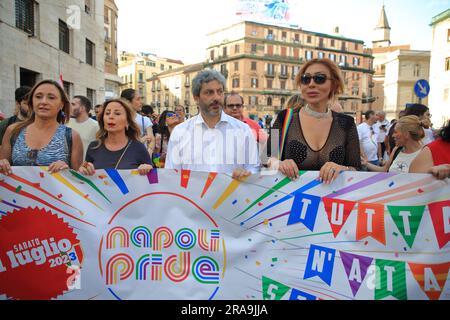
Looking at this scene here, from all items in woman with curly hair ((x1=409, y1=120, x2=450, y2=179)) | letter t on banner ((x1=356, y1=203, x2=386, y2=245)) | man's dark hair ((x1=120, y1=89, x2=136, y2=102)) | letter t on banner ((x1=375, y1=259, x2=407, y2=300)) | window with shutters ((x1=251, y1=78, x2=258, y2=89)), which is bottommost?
letter t on banner ((x1=375, y1=259, x2=407, y2=300))

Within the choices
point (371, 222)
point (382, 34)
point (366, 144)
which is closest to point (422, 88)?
point (366, 144)

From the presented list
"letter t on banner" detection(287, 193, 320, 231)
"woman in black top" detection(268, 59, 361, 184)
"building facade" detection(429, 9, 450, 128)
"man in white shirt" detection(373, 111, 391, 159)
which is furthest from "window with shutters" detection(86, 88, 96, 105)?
"building facade" detection(429, 9, 450, 128)

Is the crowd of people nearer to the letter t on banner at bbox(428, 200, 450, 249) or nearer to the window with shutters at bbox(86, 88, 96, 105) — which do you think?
the letter t on banner at bbox(428, 200, 450, 249)

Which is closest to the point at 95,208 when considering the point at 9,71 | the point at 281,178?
the point at 281,178

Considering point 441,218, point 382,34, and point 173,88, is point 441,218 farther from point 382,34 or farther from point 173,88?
point 382,34

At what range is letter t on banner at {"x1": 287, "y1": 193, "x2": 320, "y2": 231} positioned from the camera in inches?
94.7

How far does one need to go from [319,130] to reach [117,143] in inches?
65.7

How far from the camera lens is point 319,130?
2.63m

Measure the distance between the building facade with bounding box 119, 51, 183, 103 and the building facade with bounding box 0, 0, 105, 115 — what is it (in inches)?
2885

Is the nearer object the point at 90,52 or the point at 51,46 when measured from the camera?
the point at 51,46

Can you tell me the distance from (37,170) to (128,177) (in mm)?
648

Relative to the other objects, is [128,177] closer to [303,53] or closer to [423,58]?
[423,58]

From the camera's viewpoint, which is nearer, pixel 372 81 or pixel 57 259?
pixel 57 259

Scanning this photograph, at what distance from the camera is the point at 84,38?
18922 mm
